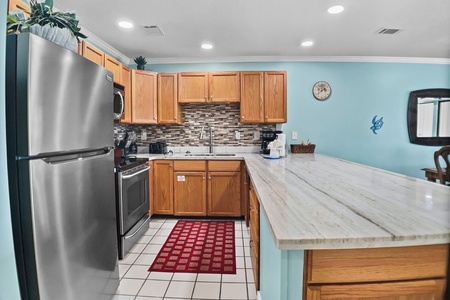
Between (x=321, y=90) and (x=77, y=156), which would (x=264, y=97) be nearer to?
(x=321, y=90)

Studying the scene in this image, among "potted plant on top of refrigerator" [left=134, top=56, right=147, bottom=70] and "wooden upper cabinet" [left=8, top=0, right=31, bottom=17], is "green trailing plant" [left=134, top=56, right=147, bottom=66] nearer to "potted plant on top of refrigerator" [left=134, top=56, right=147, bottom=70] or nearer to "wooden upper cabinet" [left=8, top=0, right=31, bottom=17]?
"potted plant on top of refrigerator" [left=134, top=56, right=147, bottom=70]

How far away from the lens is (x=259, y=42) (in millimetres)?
3119

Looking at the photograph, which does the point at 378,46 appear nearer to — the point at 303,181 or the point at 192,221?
the point at 303,181

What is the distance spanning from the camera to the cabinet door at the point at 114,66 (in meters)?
2.71

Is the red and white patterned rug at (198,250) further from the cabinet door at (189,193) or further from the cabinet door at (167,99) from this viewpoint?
the cabinet door at (167,99)

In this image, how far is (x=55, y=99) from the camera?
1150 mm

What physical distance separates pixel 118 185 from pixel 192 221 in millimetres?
1334

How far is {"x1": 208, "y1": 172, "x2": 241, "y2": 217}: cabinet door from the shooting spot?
3254 mm

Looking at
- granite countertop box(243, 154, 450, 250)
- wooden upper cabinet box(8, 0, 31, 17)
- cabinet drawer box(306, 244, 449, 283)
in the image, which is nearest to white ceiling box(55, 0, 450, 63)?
wooden upper cabinet box(8, 0, 31, 17)

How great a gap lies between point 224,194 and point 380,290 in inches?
99.6

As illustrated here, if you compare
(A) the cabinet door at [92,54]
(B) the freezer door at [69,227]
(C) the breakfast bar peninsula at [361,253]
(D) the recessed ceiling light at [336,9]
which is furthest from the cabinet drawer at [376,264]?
(A) the cabinet door at [92,54]

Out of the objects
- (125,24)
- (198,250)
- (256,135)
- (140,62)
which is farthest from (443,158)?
(140,62)

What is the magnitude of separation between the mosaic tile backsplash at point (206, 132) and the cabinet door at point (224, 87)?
10.7 inches

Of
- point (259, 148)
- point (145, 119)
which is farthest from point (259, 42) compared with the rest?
point (145, 119)
